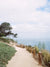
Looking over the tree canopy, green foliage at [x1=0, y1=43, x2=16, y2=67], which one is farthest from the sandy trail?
the tree canopy

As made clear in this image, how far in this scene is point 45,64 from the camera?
32.7 feet

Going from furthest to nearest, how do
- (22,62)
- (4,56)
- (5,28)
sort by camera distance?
(5,28) < (4,56) < (22,62)

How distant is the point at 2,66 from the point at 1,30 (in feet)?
96.4

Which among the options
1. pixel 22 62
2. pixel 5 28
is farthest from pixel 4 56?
pixel 5 28

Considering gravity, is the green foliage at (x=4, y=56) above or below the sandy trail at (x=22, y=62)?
above

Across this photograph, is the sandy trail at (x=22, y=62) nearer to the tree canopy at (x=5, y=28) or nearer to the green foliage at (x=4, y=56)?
the green foliage at (x=4, y=56)

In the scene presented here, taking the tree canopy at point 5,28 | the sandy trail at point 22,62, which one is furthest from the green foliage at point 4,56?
the tree canopy at point 5,28

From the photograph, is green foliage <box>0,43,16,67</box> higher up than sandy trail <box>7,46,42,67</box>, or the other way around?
green foliage <box>0,43,16,67</box>

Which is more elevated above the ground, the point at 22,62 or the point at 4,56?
the point at 4,56

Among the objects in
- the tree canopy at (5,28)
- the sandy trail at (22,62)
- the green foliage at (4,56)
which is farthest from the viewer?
the tree canopy at (5,28)

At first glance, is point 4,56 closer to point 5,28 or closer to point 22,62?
point 22,62

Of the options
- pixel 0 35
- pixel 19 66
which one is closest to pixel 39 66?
pixel 19 66

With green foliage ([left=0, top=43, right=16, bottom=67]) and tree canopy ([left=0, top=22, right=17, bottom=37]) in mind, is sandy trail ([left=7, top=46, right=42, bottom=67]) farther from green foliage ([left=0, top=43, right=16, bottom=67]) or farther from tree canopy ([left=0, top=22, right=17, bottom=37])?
tree canopy ([left=0, top=22, right=17, bottom=37])

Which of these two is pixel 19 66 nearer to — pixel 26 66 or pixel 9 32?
pixel 26 66
